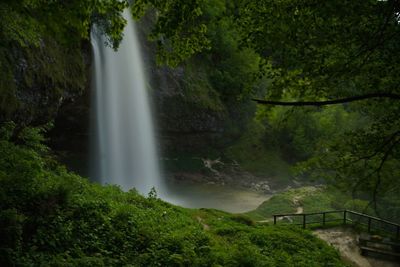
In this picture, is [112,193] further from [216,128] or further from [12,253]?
[216,128]

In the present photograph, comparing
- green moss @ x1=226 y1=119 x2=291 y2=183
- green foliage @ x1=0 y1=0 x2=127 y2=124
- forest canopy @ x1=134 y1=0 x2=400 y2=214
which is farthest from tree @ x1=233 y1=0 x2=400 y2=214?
green moss @ x1=226 y1=119 x2=291 y2=183

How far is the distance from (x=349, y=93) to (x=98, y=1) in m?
4.46

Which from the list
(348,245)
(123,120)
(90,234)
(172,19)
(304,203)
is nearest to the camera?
(172,19)

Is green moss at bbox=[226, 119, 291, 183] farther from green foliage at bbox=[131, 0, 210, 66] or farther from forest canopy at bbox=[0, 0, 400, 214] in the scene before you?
green foliage at bbox=[131, 0, 210, 66]

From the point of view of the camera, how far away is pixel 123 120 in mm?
27312

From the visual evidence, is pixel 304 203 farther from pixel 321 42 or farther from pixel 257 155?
pixel 321 42

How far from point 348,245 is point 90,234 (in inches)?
471

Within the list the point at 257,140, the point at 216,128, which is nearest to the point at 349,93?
the point at 216,128

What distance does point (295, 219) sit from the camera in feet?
71.1

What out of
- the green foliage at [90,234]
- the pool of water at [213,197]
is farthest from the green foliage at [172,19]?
the pool of water at [213,197]

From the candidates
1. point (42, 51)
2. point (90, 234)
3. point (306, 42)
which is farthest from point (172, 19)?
point (42, 51)

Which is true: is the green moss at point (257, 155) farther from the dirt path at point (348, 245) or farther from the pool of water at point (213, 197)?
the dirt path at point (348, 245)

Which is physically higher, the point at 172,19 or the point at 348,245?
the point at 172,19

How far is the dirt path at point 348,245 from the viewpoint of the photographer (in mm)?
14438
